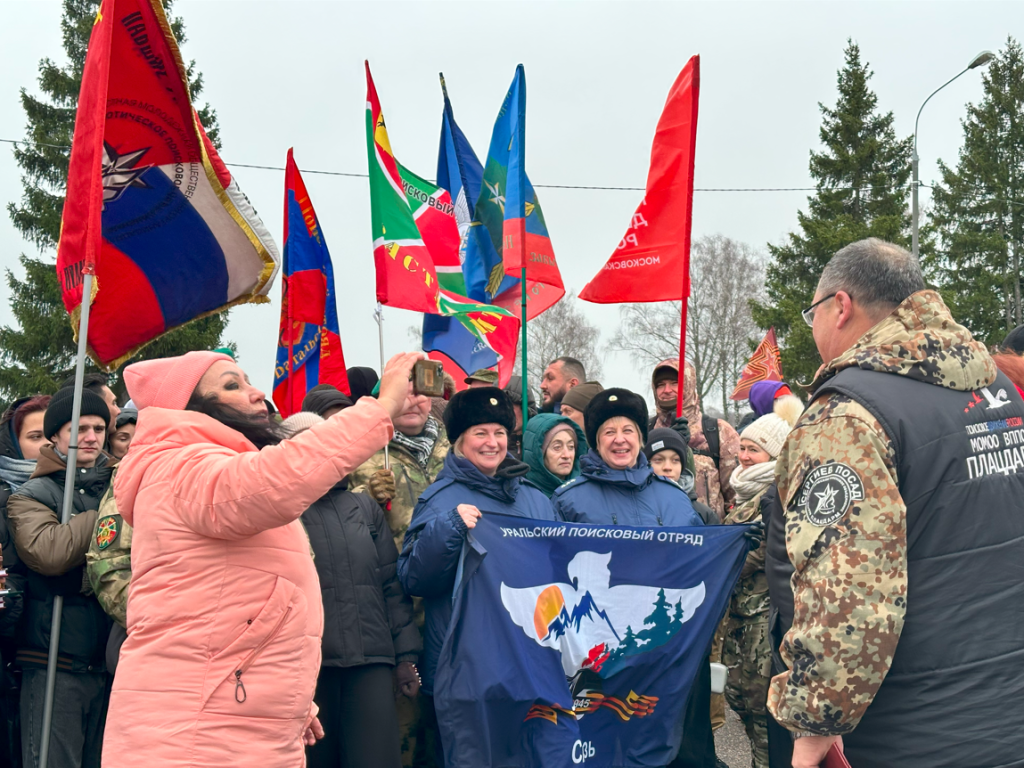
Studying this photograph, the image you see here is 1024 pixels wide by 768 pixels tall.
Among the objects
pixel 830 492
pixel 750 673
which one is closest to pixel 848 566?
pixel 830 492

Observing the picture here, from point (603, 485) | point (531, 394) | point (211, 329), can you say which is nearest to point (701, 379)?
point (211, 329)

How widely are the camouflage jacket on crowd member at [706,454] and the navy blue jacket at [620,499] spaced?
5.85ft

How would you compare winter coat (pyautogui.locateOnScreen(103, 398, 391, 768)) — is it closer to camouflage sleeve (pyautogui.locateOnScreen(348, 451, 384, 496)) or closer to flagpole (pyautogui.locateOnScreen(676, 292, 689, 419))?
camouflage sleeve (pyautogui.locateOnScreen(348, 451, 384, 496))

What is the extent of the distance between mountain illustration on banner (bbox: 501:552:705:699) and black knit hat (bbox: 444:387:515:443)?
0.86m

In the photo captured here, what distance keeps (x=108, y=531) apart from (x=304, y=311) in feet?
13.5

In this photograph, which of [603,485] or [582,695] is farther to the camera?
[603,485]

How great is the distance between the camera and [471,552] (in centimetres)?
434

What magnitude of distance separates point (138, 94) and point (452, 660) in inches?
132

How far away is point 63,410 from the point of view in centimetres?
453

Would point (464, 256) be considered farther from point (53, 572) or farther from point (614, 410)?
point (53, 572)

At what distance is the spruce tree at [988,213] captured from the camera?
107ft

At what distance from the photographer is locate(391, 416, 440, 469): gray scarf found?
17.9 feet

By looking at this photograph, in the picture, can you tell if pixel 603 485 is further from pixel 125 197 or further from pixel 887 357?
pixel 125 197

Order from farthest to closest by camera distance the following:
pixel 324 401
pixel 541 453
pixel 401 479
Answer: pixel 541 453 → pixel 324 401 → pixel 401 479
